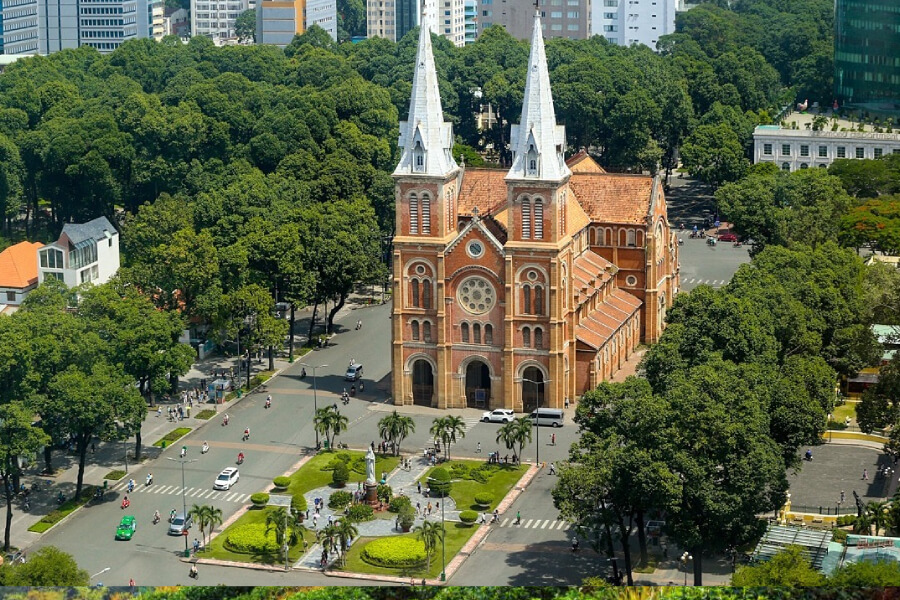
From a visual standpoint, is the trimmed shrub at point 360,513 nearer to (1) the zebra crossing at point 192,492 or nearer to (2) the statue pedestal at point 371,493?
(2) the statue pedestal at point 371,493

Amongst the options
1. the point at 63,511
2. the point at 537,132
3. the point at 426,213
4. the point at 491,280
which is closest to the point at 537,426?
the point at 491,280

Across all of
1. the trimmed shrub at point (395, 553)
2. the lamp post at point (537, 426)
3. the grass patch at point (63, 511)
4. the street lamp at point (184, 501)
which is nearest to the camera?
the trimmed shrub at point (395, 553)

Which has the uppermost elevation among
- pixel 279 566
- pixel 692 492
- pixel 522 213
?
pixel 522 213

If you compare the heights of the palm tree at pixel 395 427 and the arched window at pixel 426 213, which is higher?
the arched window at pixel 426 213

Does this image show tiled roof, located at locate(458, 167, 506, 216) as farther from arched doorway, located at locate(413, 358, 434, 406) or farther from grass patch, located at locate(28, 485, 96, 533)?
grass patch, located at locate(28, 485, 96, 533)

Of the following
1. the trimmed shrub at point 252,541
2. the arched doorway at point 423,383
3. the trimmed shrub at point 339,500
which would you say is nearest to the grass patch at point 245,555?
the trimmed shrub at point 252,541

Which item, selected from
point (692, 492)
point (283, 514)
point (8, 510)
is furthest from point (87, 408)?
point (692, 492)

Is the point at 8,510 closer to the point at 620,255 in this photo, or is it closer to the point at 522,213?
the point at 522,213
